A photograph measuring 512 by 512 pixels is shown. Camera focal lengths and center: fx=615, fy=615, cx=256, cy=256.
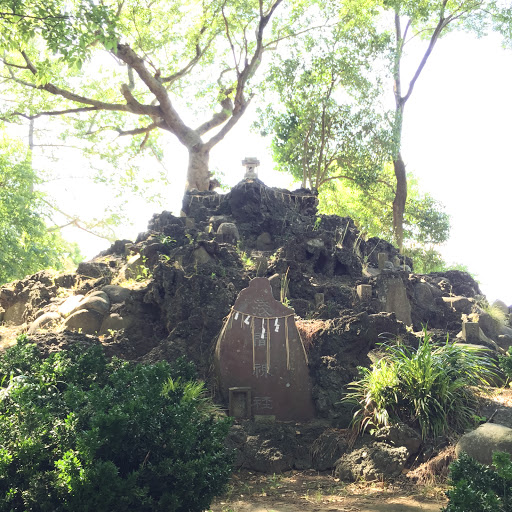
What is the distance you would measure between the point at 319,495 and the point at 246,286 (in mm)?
4734

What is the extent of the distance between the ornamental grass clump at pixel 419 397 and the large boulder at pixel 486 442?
2.25 feet

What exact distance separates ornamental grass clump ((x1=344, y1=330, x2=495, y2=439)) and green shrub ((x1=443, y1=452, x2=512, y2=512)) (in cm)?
265

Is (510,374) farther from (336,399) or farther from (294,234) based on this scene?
(294,234)

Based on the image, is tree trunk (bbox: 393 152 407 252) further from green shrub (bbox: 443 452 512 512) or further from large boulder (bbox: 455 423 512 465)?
green shrub (bbox: 443 452 512 512)

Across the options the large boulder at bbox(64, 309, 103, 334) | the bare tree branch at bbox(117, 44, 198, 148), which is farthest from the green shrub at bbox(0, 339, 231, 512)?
the bare tree branch at bbox(117, 44, 198, 148)

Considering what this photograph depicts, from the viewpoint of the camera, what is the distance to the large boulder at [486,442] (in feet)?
18.8

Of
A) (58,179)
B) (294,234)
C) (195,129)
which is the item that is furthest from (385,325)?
(58,179)

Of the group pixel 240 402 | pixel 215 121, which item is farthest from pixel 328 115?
pixel 240 402

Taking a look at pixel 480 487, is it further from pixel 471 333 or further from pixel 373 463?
pixel 471 333

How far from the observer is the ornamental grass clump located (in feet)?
22.3

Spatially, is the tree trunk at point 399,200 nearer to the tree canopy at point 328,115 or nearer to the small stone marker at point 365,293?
the tree canopy at point 328,115

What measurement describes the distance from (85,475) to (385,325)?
561cm

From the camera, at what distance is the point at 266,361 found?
25.3ft

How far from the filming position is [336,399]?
7637mm
